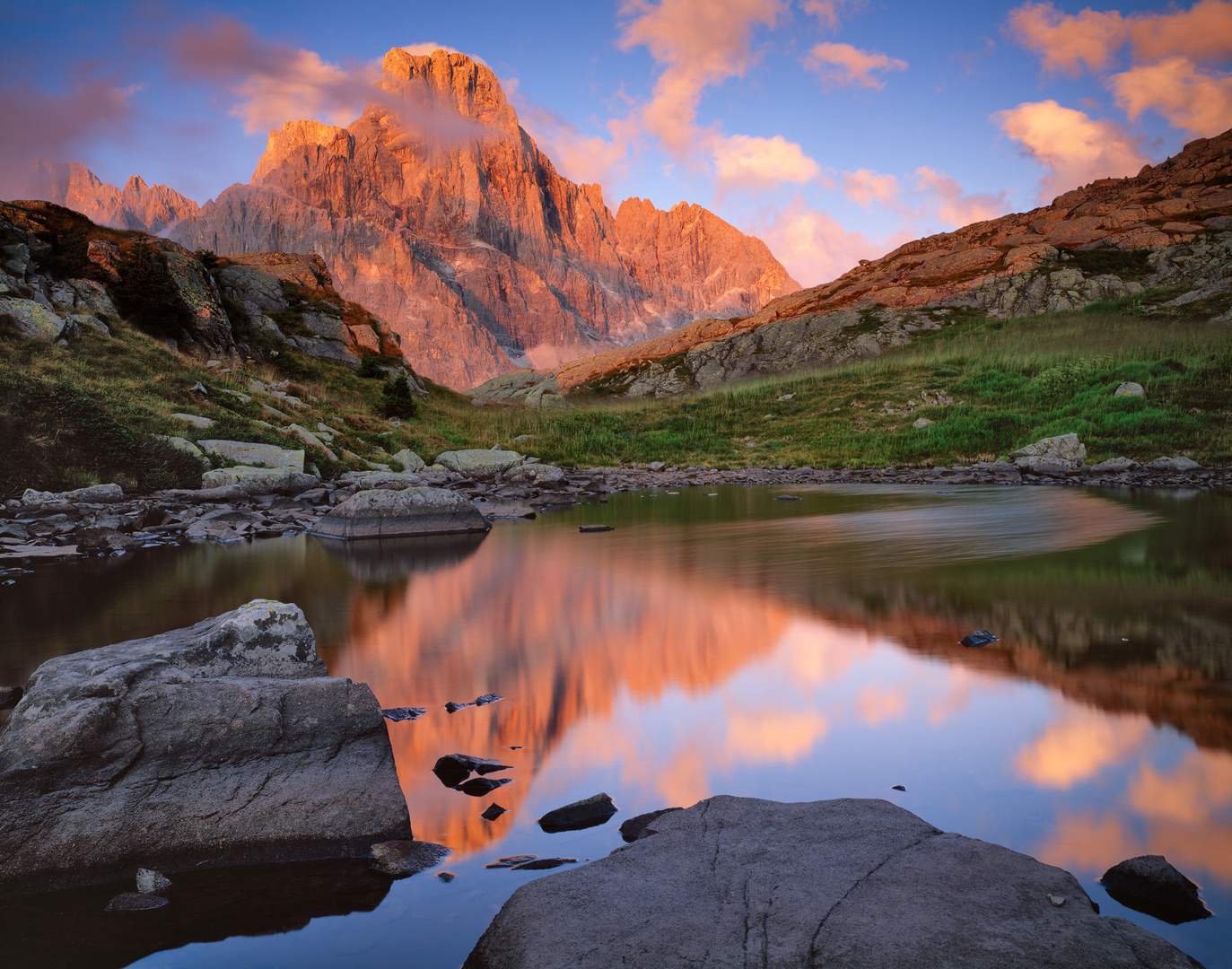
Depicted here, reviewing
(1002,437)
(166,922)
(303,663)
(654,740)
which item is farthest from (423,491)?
(1002,437)

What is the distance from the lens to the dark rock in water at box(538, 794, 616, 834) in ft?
12.8

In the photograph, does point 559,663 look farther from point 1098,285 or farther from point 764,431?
point 1098,285

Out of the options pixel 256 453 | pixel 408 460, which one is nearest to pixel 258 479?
pixel 256 453

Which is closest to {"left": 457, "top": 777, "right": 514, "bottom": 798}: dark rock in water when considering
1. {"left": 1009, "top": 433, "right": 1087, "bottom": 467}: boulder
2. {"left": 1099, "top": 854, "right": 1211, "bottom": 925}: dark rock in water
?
{"left": 1099, "top": 854, "right": 1211, "bottom": 925}: dark rock in water

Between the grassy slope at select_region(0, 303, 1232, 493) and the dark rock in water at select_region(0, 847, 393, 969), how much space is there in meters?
16.4

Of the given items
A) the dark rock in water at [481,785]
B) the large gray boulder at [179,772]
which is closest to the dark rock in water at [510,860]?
the large gray boulder at [179,772]

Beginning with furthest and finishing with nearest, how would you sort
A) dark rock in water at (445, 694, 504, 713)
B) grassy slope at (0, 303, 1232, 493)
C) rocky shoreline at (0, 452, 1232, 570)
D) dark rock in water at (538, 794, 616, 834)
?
grassy slope at (0, 303, 1232, 493) < rocky shoreline at (0, 452, 1232, 570) < dark rock in water at (445, 694, 504, 713) < dark rock in water at (538, 794, 616, 834)

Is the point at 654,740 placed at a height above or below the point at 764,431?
below

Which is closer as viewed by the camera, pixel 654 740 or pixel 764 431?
pixel 654 740

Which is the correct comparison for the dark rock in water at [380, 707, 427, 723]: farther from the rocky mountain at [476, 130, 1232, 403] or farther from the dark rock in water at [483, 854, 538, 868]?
the rocky mountain at [476, 130, 1232, 403]

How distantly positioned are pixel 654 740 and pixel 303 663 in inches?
105

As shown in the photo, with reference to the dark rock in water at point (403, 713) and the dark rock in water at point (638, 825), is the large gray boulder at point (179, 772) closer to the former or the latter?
the dark rock in water at point (403, 713)

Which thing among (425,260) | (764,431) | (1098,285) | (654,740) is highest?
(425,260)

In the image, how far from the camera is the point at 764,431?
41750 mm
